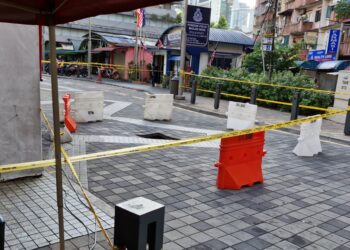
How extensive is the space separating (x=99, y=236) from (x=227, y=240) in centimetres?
137

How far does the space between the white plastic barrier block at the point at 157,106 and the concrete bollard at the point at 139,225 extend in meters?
8.39

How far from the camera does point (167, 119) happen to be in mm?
11562

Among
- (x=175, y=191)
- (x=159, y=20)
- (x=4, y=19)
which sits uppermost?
(x=159, y=20)

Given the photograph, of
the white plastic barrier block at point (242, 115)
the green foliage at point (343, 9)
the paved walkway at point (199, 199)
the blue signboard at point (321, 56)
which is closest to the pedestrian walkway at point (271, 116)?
the white plastic barrier block at point (242, 115)

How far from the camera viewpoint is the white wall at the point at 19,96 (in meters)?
5.04

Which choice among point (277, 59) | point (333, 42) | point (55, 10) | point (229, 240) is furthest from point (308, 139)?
point (333, 42)

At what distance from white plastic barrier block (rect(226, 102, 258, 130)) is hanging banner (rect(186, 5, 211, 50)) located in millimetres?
7453

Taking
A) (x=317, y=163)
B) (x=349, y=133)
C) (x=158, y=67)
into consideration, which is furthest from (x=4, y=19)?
(x=158, y=67)

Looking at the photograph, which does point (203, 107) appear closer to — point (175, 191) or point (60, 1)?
point (175, 191)

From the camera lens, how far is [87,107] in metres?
10.3

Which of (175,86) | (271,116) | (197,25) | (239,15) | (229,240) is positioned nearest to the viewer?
(229,240)

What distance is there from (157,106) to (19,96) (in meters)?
6.30

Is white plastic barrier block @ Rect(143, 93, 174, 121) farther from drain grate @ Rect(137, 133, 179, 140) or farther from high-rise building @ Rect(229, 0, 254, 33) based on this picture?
high-rise building @ Rect(229, 0, 254, 33)

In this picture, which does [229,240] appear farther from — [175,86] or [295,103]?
[175,86]
